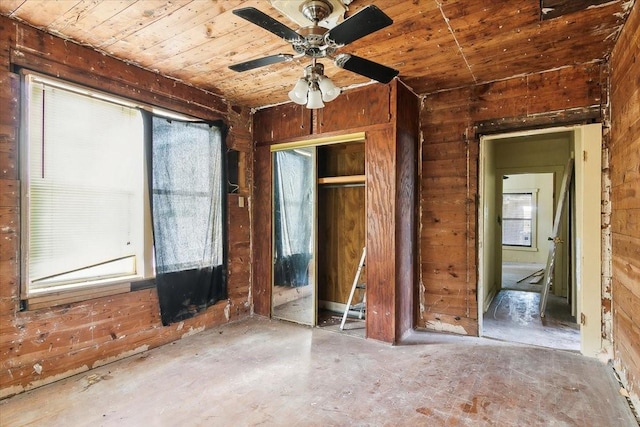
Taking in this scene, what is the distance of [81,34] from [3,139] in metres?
0.95

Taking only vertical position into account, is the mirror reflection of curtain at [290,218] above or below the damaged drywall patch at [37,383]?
above

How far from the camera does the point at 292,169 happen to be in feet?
13.6

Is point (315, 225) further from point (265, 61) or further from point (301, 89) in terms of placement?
point (265, 61)

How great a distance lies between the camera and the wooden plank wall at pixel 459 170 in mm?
3223

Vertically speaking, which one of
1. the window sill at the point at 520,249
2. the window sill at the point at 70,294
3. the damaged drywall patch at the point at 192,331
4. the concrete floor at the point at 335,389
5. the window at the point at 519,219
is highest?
the window at the point at 519,219

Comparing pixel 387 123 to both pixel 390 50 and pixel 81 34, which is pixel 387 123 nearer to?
pixel 390 50

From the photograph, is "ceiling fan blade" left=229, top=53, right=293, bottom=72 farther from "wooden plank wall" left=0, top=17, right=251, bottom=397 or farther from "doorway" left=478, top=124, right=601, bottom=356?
"doorway" left=478, top=124, right=601, bottom=356

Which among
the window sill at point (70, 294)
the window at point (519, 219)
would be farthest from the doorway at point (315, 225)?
the window at point (519, 219)

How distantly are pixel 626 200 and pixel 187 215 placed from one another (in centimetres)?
372

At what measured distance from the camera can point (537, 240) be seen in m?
8.63

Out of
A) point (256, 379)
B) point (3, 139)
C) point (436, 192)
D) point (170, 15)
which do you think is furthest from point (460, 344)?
point (3, 139)

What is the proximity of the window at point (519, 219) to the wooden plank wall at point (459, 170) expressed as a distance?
6.19 metres

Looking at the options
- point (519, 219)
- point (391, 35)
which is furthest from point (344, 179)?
point (519, 219)

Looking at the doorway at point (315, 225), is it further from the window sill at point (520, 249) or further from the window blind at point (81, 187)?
the window sill at point (520, 249)
